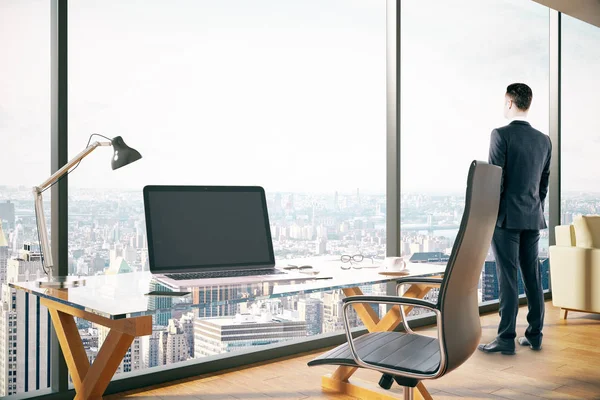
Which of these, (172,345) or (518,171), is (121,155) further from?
(518,171)

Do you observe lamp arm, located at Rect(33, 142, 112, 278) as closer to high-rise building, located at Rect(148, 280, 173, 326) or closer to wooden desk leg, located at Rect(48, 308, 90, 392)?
wooden desk leg, located at Rect(48, 308, 90, 392)

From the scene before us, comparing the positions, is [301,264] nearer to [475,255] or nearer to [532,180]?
[475,255]

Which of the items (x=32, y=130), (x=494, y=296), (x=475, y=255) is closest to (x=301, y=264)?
(x=475, y=255)

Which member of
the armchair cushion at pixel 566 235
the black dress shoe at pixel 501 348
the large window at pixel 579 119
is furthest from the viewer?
the large window at pixel 579 119

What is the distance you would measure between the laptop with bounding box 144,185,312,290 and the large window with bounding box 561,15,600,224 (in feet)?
14.8

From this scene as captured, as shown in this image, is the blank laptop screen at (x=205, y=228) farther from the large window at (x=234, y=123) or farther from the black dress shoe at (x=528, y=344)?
the black dress shoe at (x=528, y=344)

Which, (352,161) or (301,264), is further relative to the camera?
(352,161)

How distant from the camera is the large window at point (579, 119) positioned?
6.61m

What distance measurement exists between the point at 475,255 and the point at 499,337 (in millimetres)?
2090

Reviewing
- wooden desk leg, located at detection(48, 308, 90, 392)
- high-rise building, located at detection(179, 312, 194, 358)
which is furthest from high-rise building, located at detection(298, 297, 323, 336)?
wooden desk leg, located at detection(48, 308, 90, 392)

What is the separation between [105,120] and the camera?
3379 millimetres

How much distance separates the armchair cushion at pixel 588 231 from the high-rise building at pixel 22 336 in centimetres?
400

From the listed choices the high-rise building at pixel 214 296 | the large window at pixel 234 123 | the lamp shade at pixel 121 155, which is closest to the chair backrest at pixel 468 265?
the high-rise building at pixel 214 296

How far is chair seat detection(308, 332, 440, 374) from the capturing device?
2215 mm
